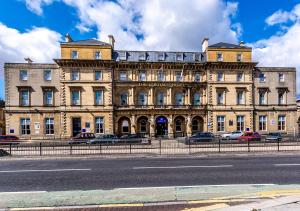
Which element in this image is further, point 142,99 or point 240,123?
point 240,123

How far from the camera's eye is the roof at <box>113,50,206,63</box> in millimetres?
36031

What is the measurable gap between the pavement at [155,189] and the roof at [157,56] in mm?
28728

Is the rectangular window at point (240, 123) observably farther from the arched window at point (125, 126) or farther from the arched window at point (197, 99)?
the arched window at point (125, 126)

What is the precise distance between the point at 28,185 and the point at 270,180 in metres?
9.88

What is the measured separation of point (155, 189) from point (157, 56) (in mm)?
32559

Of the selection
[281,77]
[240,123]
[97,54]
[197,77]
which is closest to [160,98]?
[197,77]

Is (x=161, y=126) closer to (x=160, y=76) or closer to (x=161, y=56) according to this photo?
(x=160, y=76)

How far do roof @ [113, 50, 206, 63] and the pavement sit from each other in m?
28.7

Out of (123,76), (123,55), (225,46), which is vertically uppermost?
(225,46)

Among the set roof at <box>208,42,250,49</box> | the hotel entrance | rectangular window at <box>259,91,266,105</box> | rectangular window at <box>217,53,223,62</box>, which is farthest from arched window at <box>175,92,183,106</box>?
rectangular window at <box>259,91,266,105</box>

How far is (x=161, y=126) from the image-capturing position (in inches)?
1405

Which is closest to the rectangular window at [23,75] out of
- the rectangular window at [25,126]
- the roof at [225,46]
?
the rectangular window at [25,126]

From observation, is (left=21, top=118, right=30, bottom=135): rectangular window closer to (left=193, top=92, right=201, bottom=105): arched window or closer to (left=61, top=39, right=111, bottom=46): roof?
(left=61, top=39, right=111, bottom=46): roof

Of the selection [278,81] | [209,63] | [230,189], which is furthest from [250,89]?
[230,189]
